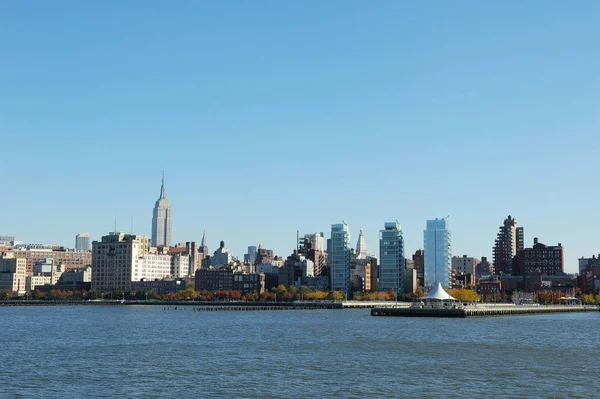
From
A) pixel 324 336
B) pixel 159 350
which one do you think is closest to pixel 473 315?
pixel 324 336

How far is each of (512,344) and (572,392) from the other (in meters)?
38.8

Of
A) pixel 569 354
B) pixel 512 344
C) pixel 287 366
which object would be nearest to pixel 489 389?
pixel 287 366

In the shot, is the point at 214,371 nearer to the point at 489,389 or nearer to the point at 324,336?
the point at 489,389

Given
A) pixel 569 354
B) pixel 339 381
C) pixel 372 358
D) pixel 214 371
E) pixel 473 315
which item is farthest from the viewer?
pixel 473 315

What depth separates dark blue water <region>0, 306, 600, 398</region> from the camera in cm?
5825

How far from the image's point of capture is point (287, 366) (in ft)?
236

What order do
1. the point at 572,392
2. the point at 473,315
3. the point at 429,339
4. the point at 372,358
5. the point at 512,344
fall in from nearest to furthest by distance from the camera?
the point at 572,392 < the point at 372,358 < the point at 512,344 < the point at 429,339 < the point at 473,315

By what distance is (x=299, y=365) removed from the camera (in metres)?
72.7

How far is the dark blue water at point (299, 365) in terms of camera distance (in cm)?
5825

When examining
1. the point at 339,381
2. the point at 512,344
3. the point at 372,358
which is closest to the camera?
the point at 339,381

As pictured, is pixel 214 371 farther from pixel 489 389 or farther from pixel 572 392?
pixel 572 392

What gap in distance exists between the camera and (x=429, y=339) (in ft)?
338

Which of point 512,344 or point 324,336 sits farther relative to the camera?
point 324,336

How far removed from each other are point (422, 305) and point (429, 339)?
277 ft
